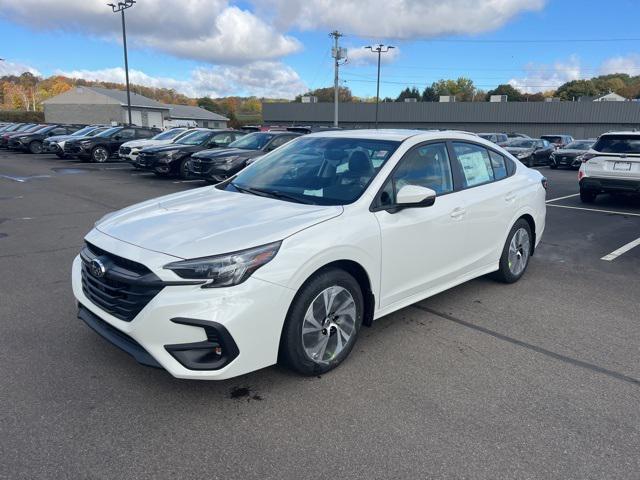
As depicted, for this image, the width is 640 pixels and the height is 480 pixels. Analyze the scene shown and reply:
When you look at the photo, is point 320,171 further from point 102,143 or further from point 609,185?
point 102,143

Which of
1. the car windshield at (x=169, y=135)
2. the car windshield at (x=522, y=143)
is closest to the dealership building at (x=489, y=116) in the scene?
the car windshield at (x=522, y=143)

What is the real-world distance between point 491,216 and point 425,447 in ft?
9.19

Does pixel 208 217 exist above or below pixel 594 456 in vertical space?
above

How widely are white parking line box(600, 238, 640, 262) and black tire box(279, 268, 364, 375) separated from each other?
200 inches

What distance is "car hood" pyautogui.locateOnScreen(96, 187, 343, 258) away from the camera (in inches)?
119

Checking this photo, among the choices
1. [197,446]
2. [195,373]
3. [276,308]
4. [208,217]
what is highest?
[208,217]

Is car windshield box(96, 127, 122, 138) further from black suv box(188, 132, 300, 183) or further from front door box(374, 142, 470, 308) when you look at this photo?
front door box(374, 142, 470, 308)

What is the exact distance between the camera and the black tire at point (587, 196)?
11.7m

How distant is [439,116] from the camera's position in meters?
62.8

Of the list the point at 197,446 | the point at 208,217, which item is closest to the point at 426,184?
the point at 208,217

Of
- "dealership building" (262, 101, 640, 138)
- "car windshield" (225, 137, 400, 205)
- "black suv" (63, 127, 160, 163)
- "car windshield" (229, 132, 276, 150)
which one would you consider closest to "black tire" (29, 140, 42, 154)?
"black suv" (63, 127, 160, 163)

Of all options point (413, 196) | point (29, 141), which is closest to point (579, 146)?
point (413, 196)

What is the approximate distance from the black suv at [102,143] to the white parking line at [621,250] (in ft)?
66.1

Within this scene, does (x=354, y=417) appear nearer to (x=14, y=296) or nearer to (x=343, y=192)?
(x=343, y=192)
